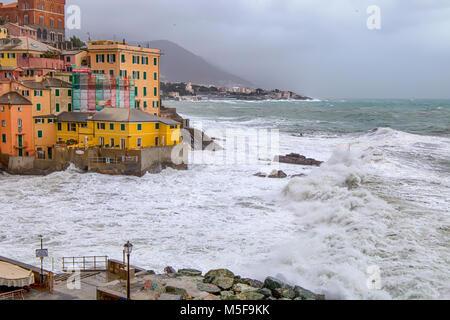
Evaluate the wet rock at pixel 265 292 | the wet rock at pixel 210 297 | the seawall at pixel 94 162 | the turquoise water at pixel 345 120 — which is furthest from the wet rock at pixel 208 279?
the turquoise water at pixel 345 120

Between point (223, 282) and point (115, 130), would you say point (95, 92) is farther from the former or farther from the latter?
point (223, 282)

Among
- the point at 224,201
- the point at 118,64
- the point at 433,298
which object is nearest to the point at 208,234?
the point at 224,201

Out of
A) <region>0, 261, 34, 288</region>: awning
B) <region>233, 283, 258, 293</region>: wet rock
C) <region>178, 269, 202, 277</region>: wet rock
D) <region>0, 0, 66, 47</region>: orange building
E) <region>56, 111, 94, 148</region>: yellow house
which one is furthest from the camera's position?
<region>0, 0, 66, 47</region>: orange building

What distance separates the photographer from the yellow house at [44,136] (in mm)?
37781

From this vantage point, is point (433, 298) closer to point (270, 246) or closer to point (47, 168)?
point (270, 246)

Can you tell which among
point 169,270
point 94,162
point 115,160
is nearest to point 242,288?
point 169,270

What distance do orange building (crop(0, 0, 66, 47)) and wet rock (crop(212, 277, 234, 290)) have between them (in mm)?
64843

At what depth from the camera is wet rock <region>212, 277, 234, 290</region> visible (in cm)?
1474

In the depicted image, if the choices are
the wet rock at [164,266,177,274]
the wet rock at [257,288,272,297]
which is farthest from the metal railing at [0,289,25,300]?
the wet rock at [257,288,272,297]

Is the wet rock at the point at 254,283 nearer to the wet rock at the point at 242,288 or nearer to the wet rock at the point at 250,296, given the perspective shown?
the wet rock at the point at 242,288

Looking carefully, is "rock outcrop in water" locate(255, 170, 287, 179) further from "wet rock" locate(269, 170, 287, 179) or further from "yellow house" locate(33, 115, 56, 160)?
"yellow house" locate(33, 115, 56, 160)

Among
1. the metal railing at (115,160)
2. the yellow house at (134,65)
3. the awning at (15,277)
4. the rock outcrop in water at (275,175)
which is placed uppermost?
the yellow house at (134,65)

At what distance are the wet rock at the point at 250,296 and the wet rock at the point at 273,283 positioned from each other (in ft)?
2.13
